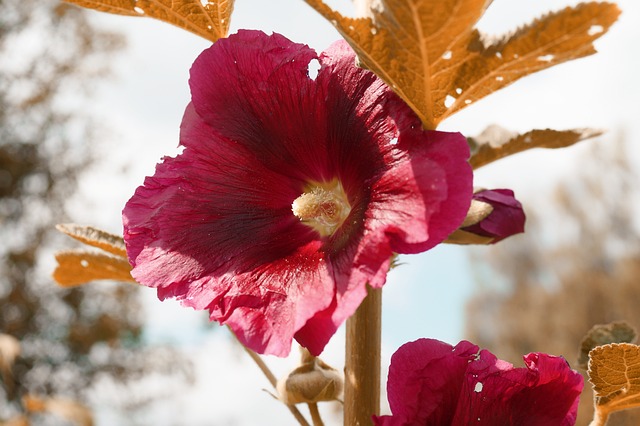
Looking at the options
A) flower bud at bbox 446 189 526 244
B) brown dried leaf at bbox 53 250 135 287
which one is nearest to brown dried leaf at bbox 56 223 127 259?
brown dried leaf at bbox 53 250 135 287

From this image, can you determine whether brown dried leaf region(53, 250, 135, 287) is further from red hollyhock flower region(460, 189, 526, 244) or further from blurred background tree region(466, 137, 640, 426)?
blurred background tree region(466, 137, 640, 426)

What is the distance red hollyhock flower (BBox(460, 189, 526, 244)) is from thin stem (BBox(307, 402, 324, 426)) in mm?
175

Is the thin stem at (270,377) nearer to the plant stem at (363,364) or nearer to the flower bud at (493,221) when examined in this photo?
the plant stem at (363,364)

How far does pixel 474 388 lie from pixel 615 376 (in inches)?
4.4

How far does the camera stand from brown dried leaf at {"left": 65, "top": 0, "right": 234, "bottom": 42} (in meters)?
0.55

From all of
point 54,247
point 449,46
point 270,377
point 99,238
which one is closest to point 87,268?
point 99,238

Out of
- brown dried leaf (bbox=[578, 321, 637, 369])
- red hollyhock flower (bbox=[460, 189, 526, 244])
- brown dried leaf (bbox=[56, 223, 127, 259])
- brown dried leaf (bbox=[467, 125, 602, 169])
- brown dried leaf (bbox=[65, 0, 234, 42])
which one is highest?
brown dried leaf (bbox=[65, 0, 234, 42])

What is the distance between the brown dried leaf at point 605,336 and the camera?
2.08ft

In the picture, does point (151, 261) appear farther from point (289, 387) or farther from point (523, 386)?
point (523, 386)

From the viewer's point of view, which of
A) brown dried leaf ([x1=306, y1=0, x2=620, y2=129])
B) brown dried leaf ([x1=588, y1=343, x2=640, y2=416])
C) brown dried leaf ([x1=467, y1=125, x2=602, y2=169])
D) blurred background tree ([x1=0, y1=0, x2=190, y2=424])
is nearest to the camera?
brown dried leaf ([x1=306, y1=0, x2=620, y2=129])

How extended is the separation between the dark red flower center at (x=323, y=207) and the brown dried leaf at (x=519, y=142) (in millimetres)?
158

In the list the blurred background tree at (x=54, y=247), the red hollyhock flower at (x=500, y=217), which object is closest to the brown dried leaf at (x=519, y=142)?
the red hollyhock flower at (x=500, y=217)

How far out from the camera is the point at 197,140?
524 millimetres

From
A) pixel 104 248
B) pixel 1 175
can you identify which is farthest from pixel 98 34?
pixel 104 248
